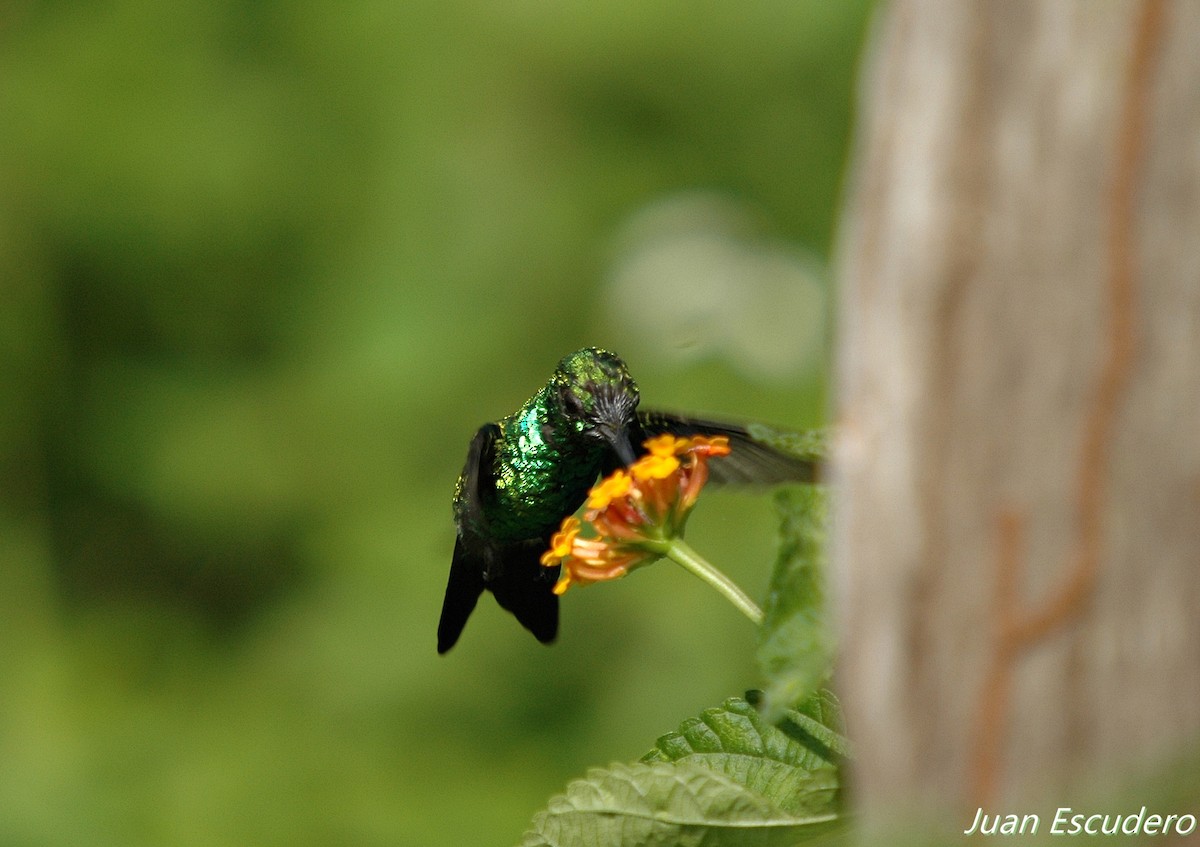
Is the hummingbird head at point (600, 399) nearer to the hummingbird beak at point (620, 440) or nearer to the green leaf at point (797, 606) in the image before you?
the hummingbird beak at point (620, 440)

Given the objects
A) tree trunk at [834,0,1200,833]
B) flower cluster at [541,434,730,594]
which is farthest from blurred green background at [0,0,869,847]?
tree trunk at [834,0,1200,833]

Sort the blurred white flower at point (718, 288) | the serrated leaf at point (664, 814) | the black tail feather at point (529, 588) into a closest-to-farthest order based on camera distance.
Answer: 1. the serrated leaf at point (664, 814)
2. the black tail feather at point (529, 588)
3. the blurred white flower at point (718, 288)

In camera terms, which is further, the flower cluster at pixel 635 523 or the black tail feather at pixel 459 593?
the black tail feather at pixel 459 593

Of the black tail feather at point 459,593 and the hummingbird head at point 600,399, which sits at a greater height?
the hummingbird head at point 600,399

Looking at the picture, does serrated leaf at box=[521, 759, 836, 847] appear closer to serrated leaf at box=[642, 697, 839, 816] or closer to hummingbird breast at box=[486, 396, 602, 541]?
serrated leaf at box=[642, 697, 839, 816]

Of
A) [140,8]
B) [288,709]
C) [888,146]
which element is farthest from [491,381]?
[888,146]

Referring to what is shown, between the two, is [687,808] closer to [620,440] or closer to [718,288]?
[620,440]

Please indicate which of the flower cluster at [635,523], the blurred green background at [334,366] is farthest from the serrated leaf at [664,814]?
the blurred green background at [334,366]
